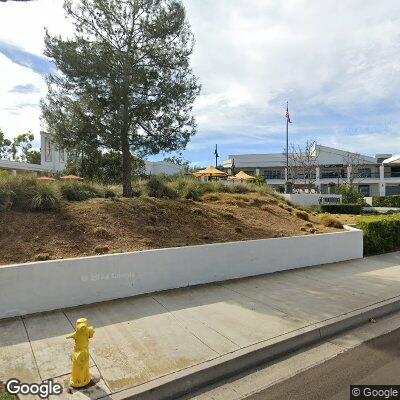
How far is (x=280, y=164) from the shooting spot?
5788 cm

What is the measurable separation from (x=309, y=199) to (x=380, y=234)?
11443 mm

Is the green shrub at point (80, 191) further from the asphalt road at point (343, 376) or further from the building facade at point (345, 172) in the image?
the building facade at point (345, 172)

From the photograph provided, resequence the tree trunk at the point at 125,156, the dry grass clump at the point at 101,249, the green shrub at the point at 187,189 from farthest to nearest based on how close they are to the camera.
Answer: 1. the green shrub at the point at 187,189
2. the tree trunk at the point at 125,156
3. the dry grass clump at the point at 101,249

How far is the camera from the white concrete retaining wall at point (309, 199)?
72.9 feet

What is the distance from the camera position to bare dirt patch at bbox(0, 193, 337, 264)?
734 centimetres

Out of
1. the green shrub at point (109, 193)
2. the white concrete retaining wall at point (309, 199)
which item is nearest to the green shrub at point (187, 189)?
the green shrub at point (109, 193)

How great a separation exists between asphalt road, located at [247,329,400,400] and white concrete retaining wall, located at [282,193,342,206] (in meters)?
16.6

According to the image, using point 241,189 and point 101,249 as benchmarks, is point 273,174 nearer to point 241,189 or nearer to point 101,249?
point 241,189

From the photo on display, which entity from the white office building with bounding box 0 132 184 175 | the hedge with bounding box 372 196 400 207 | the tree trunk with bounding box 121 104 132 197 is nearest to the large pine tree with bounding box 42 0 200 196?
the tree trunk with bounding box 121 104 132 197

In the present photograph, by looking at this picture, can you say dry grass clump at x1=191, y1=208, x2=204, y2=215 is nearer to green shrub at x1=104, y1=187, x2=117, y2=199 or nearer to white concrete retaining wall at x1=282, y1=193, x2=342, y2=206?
green shrub at x1=104, y1=187, x2=117, y2=199

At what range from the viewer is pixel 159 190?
40.5 ft

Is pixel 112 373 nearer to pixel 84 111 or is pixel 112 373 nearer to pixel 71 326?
pixel 71 326

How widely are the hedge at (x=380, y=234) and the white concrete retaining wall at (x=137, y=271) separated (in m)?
2.82

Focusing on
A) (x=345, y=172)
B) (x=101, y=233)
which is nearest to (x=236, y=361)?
(x=101, y=233)
